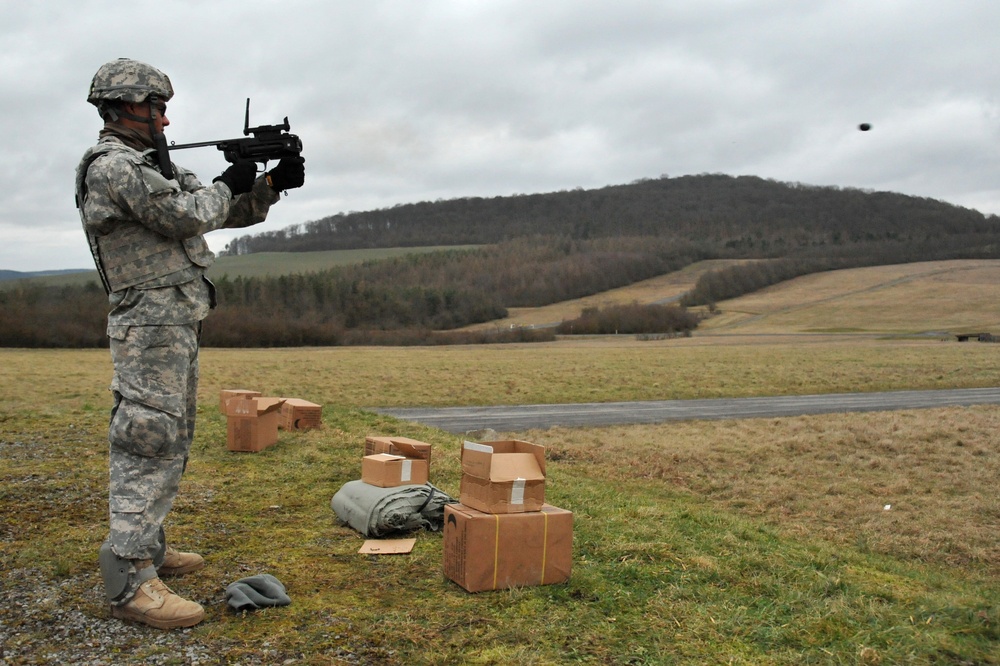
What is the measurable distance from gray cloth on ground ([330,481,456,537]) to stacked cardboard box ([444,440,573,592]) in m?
0.97

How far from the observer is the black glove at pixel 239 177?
4754 mm

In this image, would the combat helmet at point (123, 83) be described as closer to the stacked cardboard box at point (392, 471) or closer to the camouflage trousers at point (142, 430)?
the camouflage trousers at point (142, 430)

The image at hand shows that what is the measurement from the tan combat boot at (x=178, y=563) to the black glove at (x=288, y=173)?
2.34 metres

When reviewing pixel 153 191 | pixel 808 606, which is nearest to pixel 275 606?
pixel 153 191

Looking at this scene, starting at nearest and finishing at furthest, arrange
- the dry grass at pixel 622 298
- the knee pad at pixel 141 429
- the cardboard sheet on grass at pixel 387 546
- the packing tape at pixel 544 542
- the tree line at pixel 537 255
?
the knee pad at pixel 141 429 → the packing tape at pixel 544 542 → the cardboard sheet on grass at pixel 387 546 → the tree line at pixel 537 255 → the dry grass at pixel 622 298

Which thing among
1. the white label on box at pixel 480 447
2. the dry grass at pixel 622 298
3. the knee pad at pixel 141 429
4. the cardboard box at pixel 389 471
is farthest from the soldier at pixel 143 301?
the dry grass at pixel 622 298

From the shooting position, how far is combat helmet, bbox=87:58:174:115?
14.8ft

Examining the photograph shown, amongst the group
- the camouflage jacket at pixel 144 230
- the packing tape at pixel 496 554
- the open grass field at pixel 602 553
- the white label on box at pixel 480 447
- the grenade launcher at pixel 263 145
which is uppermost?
the grenade launcher at pixel 263 145

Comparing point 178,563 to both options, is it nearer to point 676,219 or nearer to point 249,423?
point 249,423

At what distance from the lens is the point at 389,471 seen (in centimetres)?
680

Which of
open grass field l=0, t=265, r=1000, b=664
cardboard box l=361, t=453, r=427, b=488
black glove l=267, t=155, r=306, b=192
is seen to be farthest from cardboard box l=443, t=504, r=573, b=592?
black glove l=267, t=155, r=306, b=192

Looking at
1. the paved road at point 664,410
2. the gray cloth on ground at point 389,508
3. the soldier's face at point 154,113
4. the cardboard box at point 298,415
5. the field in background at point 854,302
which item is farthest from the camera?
the field in background at point 854,302

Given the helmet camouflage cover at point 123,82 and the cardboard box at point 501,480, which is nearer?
the helmet camouflage cover at point 123,82

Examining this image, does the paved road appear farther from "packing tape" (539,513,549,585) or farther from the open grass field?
"packing tape" (539,513,549,585)
